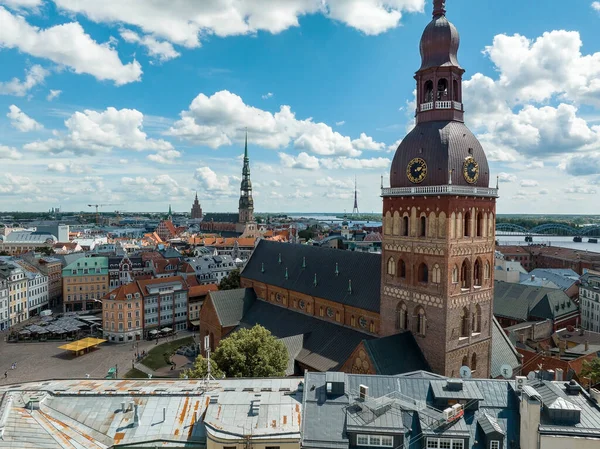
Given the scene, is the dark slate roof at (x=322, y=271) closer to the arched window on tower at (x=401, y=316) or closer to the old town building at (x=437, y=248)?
the old town building at (x=437, y=248)

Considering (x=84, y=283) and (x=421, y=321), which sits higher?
(x=421, y=321)

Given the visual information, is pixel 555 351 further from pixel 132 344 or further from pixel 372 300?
pixel 132 344

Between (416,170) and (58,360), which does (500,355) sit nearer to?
(416,170)

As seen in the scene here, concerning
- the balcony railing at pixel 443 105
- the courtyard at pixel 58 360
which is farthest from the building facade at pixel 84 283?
the balcony railing at pixel 443 105

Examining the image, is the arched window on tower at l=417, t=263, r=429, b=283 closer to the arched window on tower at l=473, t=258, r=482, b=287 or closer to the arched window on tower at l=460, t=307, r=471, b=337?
the arched window on tower at l=460, t=307, r=471, b=337

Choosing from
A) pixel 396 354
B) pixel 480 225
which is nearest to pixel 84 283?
pixel 396 354

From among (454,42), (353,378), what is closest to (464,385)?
(353,378)
